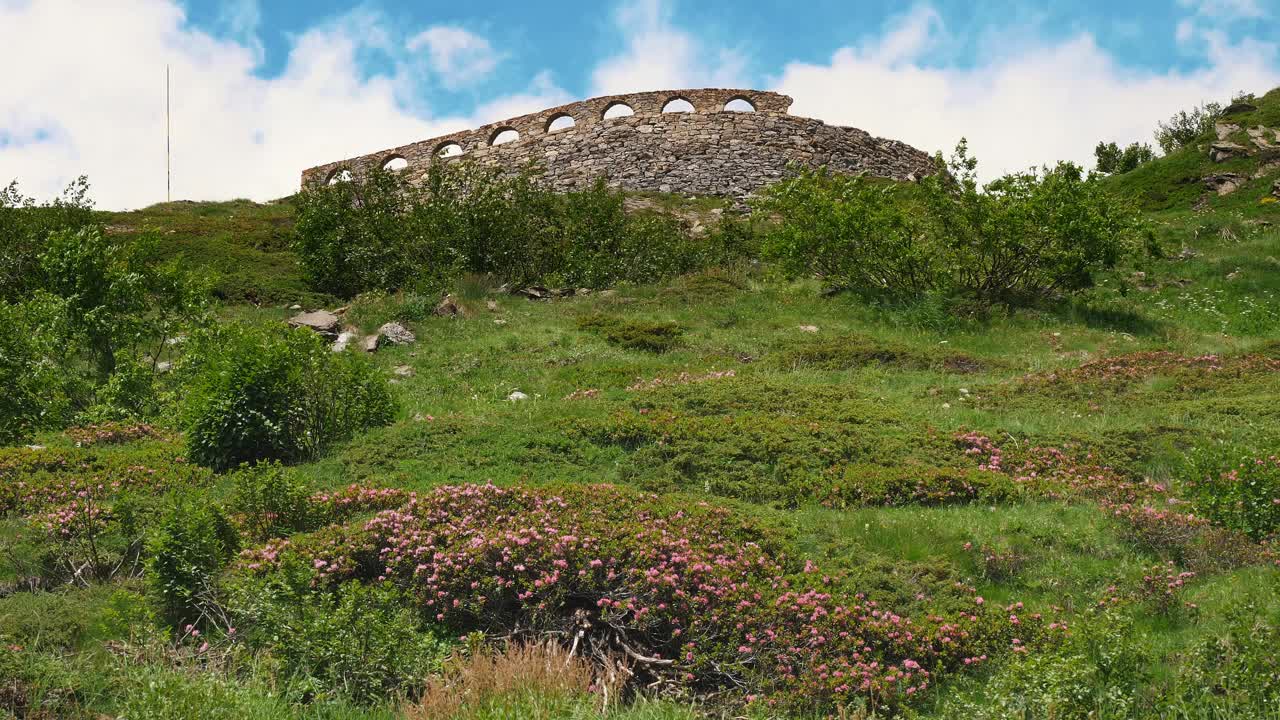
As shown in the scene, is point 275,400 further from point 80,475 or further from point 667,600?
point 667,600

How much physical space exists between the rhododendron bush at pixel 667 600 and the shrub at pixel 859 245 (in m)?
13.6

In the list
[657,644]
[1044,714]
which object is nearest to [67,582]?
[657,644]

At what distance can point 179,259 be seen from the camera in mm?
15320

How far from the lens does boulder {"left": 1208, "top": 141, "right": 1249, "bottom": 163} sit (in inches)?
1167

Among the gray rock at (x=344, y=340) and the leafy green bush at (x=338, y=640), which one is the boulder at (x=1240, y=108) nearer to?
the gray rock at (x=344, y=340)

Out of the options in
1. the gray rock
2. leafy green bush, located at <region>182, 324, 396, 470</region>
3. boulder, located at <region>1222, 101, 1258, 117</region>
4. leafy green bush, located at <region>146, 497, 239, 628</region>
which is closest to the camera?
leafy green bush, located at <region>146, 497, 239, 628</region>

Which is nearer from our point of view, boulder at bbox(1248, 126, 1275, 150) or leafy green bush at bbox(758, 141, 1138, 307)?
leafy green bush at bbox(758, 141, 1138, 307)

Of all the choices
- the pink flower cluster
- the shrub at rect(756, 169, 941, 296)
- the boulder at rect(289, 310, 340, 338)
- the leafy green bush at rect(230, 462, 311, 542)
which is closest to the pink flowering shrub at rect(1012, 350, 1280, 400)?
the pink flower cluster

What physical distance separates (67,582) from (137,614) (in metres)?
1.13

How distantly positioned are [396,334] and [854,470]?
34.8 ft

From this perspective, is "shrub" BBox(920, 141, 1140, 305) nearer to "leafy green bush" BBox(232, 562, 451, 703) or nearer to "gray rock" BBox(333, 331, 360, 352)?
"gray rock" BBox(333, 331, 360, 352)

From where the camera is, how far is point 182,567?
686 centimetres

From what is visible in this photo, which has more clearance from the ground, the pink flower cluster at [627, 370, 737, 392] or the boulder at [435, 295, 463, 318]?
the boulder at [435, 295, 463, 318]

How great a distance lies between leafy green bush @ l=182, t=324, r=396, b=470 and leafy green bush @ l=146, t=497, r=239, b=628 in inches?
114
